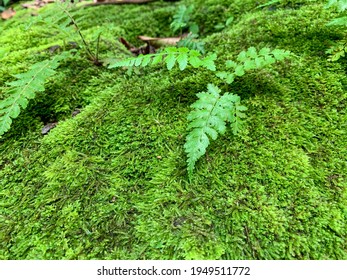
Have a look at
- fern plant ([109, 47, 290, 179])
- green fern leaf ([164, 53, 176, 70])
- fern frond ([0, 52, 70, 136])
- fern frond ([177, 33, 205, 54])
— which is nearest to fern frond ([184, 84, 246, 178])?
fern plant ([109, 47, 290, 179])

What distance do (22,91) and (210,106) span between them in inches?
56.1

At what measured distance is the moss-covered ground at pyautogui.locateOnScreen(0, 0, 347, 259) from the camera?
185cm

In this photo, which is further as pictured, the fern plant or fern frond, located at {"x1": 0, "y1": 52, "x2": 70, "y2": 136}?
fern frond, located at {"x1": 0, "y1": 52, "x2": 70, "y2": 136}

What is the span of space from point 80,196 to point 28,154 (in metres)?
0.60

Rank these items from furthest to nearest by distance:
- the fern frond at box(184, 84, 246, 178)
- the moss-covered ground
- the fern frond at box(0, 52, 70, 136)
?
the fern frond at box(0, 52, 70, 136), the fern frond at box(184, 84, 246, 178), the moss-covered ground

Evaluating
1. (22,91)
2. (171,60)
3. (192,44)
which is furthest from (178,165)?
(192,44)

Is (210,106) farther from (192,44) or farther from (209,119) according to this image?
(192,44)

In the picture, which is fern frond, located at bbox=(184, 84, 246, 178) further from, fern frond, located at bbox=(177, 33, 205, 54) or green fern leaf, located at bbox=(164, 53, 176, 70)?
fern frond, located at bbox=(177, 33, 205, 54)

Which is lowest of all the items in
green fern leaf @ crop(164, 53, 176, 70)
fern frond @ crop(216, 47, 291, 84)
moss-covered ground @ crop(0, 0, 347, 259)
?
moss-covered ground @ crop(0, 0, 347, 259)

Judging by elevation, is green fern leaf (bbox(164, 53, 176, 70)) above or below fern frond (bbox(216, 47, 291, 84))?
above

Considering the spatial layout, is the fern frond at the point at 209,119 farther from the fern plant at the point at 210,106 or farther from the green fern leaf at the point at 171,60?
the green fern leaf at the point at 171,60

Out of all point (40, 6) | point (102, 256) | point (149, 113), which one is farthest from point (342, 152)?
point (40, 6)

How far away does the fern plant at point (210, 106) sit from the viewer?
2033mm

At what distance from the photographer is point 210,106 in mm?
2176
